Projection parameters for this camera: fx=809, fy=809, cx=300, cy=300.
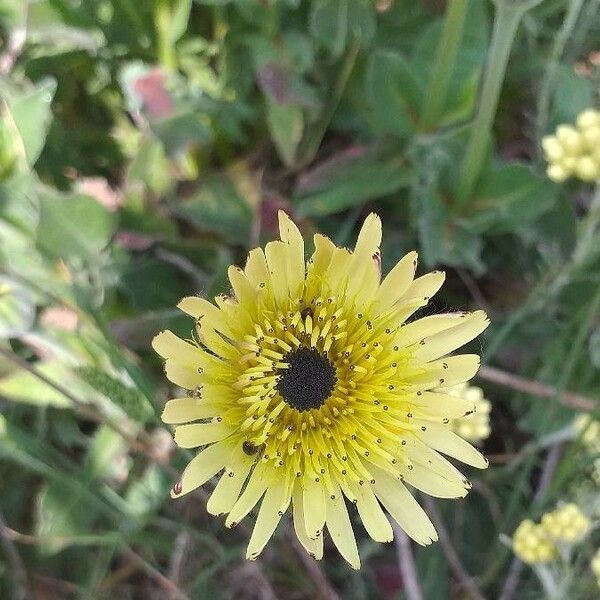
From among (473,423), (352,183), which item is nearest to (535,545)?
(473,423)

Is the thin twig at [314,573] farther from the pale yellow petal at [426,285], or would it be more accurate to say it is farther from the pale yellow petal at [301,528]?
the pale yellow petal at [426,285]

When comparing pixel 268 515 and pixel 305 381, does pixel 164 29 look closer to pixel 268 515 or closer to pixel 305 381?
pixel 305 381

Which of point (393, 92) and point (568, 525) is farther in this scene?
point (393, 92)

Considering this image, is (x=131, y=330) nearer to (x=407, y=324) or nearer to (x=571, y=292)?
(x=407, y=324)

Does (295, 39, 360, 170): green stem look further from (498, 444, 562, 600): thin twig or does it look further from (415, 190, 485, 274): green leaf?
(498, 444, 562, 600): thin twig

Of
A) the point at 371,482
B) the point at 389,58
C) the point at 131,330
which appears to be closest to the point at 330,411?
the point at 371,482

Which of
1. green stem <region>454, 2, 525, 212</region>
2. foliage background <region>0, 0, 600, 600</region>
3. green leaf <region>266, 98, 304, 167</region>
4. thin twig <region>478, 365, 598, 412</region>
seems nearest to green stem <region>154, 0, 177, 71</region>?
foliage background <region>0, 0, 600, 600</region>
